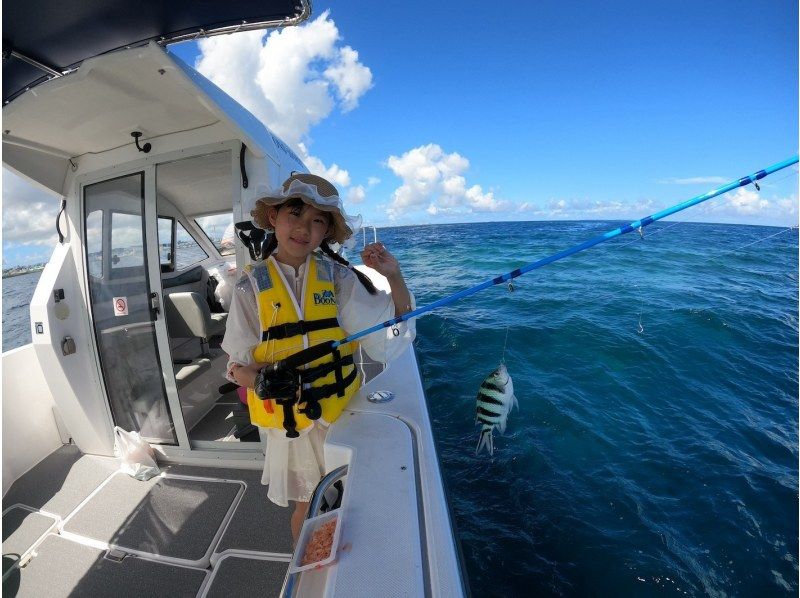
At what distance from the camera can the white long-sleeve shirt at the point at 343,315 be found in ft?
6.11

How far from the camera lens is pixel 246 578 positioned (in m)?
2.28

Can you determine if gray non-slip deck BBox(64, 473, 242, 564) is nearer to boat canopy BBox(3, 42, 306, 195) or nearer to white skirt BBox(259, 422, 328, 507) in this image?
white skirt BBox(259, 422, 328, 507)

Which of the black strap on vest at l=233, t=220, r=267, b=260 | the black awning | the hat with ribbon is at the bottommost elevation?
the black strap on vest at l=233, t=220, r=267, b=260

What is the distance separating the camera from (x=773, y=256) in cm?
1784

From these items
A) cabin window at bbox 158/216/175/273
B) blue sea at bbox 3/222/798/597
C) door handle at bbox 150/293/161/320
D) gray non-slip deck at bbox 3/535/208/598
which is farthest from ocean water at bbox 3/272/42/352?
gray non-slip deck at bbox 3/535/208/598

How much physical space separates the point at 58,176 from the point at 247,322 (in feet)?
9.87

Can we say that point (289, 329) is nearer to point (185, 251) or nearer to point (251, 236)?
point (251, 236)

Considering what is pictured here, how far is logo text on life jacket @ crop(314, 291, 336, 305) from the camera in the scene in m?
1.94

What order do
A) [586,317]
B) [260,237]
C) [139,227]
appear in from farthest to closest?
[586,317] < [139,227] < [260,237]

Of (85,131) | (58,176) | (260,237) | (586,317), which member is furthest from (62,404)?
(586,317)

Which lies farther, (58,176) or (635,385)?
(635,385)

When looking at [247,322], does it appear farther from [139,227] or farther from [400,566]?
[139,227]

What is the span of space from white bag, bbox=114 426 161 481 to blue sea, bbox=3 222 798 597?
247 cm

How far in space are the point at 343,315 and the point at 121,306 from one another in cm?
251
